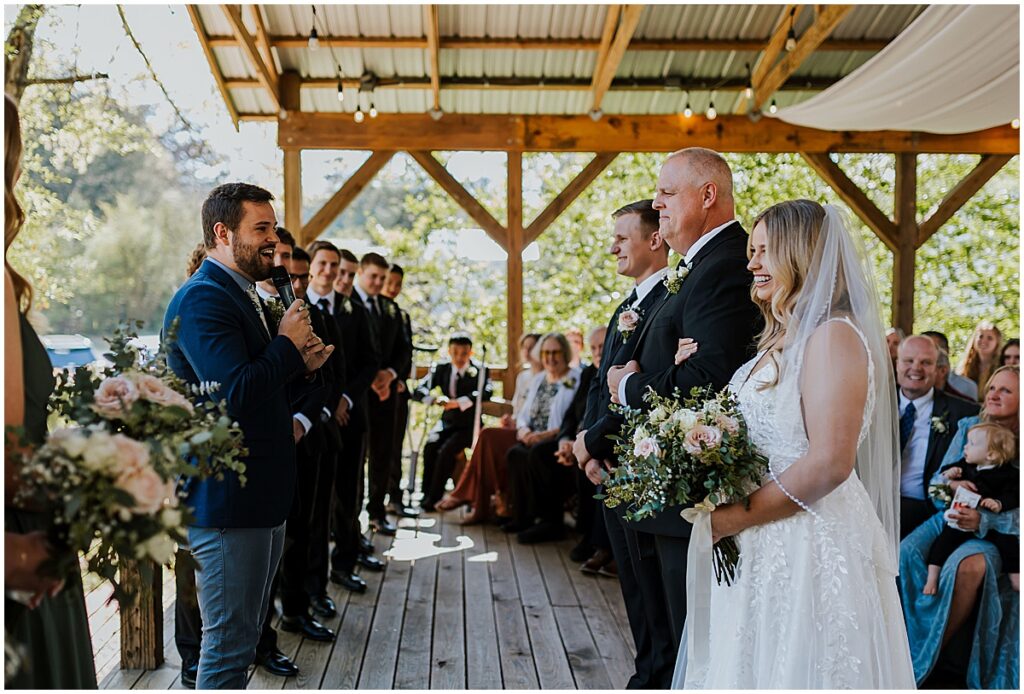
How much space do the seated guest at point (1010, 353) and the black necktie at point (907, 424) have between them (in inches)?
33.2

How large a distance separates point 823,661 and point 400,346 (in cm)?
483

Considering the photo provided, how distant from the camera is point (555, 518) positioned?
656 centimetres

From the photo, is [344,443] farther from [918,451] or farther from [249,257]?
[918,451]

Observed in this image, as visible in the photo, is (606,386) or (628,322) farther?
(606,386)

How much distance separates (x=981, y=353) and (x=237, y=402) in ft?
16.1

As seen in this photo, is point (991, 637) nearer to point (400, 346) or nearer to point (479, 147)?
point (400, 346)

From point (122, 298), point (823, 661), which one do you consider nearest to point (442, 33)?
point (823, 661)

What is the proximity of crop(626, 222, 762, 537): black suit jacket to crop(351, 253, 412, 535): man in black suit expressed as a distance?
343cm

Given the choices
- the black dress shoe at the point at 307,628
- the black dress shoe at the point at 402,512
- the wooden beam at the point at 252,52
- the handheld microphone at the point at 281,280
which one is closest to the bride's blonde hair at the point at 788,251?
the handheld microphone at the point at 281,280

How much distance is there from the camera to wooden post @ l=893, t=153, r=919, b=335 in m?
9.13

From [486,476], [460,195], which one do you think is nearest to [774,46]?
[460,195]

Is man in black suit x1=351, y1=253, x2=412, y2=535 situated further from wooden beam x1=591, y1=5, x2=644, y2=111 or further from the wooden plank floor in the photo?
wooden beam x1=591, y1=5, x2=644, y2=111

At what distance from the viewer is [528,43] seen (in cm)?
804

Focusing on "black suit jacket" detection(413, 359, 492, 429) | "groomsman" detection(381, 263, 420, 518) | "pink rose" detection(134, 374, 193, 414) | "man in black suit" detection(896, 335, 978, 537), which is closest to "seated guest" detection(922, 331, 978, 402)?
"man in black suit" detection(896, 335, 978, 537)
